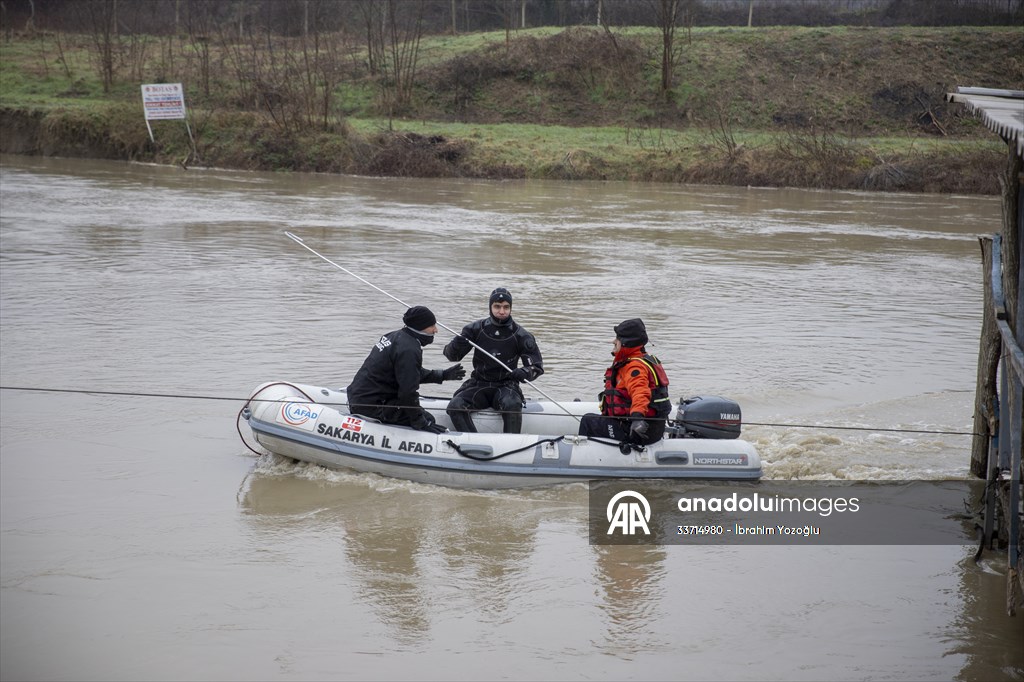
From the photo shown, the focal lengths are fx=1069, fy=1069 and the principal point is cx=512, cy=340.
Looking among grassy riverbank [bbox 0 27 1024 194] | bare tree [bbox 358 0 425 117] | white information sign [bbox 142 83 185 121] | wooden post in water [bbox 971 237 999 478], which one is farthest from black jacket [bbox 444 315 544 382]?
bare tree [bbox 358 0 425 117]

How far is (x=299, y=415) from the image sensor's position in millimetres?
8000

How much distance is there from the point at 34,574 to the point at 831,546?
504 centimetres

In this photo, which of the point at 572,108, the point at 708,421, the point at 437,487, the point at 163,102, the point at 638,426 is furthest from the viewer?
the point at 572,108

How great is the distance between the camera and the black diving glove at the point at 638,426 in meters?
7.40

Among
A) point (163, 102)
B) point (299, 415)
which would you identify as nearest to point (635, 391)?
point (299, 415)

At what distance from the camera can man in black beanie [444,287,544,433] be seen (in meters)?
8.12

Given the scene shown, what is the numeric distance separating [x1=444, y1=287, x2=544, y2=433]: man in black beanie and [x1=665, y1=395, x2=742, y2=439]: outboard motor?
115cm

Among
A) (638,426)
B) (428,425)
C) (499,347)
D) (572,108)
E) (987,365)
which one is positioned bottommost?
(428,425)

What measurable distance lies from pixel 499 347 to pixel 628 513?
5.31 feet

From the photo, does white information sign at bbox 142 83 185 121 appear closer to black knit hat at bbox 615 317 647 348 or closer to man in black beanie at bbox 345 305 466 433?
man in black beanie at bbox 345 305 466 433

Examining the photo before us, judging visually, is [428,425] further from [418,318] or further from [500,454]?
[418,318]

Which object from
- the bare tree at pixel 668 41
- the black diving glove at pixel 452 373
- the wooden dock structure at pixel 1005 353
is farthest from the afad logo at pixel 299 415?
the bare tree at pixel 668 41

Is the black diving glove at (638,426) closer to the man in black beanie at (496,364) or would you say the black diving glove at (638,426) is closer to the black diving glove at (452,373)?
the man in black beanie at (496,364)

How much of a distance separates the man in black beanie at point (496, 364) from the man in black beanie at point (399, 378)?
240 mm
